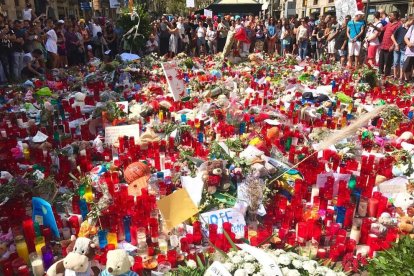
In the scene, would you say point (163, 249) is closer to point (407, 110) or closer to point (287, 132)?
point (287, 132)

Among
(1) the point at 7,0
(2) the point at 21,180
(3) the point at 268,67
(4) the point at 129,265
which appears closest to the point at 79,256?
(4) the point at 129,265

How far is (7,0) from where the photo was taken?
2338 centimetres

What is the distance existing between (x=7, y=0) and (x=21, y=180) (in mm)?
24273

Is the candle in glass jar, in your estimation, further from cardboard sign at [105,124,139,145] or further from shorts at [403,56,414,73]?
shorts at [403,56,414,73]

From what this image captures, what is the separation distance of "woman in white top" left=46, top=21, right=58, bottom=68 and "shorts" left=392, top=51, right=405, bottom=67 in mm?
8911

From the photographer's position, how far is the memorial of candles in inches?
117

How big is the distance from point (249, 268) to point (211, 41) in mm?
12916

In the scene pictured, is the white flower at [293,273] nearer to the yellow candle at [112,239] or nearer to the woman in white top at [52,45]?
the yellow candle at [112,239]

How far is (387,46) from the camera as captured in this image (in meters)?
9.25

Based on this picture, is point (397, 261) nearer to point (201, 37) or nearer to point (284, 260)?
point (284, 260)

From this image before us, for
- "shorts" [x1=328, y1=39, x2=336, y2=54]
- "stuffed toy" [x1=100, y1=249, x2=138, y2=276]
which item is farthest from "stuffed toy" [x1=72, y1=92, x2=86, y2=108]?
"shorts" [x1=328, y1=39, x2=336, y2=54]

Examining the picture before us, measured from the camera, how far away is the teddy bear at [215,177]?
3518 mm

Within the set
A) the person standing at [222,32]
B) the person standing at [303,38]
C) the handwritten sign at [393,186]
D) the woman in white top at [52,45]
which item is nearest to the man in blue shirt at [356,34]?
the person standing at [303,38]

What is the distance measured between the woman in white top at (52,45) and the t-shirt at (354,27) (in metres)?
8.01
